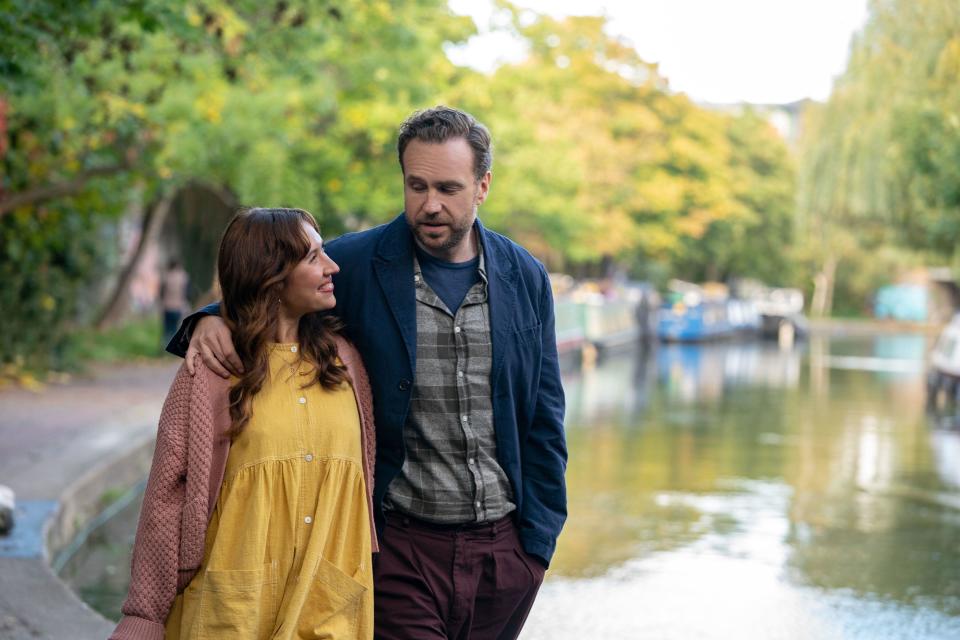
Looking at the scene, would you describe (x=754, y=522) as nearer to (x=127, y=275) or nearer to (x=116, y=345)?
(x=116, y=345)

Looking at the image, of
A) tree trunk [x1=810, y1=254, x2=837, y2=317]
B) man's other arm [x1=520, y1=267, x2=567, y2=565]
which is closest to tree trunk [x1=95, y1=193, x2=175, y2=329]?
man's other arm [x1=520, y1=267, x2=567, y2=565]

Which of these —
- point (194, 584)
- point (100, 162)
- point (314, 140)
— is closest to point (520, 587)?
point (194, 584)

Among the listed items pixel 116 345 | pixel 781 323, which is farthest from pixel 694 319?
pixel 116 345

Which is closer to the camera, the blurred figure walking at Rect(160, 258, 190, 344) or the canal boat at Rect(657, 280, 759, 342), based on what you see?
the blurred figure walking at Rect(160, 258, 190, 344)

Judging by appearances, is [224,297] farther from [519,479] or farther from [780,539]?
[780,539]

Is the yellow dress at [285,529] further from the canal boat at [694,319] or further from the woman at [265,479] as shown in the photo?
the canal boat at [694,319]

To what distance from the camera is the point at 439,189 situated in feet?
12.3

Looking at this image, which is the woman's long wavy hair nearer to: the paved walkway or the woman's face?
the woman's face

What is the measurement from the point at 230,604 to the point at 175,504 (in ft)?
0.82

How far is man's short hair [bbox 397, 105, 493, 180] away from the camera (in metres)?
3.74

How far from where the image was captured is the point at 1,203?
57.1 feet

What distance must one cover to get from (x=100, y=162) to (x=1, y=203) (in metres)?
3.04

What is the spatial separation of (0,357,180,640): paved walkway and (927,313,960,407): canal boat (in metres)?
10.8

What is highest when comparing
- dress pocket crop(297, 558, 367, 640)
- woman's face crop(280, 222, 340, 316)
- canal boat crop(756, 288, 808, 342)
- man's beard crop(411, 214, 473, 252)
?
man's beard crop(411, 214, 473, 252)
